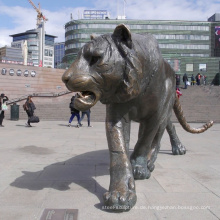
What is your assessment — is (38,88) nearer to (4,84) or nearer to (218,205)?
(4,84)

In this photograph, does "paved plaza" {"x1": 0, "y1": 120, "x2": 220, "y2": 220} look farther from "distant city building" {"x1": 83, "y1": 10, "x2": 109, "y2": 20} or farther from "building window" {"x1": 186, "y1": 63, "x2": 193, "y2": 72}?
"distant city building" {"x1": 83, "y1": 10, "x2": 109, "y2": 20}

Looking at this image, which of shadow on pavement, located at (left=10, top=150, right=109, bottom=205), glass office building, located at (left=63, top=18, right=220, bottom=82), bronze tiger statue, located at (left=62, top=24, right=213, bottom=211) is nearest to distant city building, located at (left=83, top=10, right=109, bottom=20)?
glass office building, located at (left=63, top=18, right=220, bottom=82)

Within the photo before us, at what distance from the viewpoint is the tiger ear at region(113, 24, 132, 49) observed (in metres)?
3.08

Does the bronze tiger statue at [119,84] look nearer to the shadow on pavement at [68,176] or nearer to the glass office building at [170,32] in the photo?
the shadow on pavement at [68,176]

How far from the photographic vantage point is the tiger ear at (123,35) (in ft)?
10.1

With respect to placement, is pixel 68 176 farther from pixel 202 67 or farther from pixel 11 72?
pixel 202 67


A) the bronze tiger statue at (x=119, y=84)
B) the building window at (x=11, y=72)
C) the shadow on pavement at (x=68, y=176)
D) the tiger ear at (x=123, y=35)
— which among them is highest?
the building window at (x=11, y=72)

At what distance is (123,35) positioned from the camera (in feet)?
10.3

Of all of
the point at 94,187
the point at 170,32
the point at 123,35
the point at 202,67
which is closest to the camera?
the point at 123,35

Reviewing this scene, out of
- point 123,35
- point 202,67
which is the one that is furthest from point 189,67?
point 123,35

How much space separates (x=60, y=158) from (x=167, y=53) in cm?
7473

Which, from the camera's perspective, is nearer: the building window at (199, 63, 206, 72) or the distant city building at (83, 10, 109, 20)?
Answer: the building window at (199, 63, 206, 72)

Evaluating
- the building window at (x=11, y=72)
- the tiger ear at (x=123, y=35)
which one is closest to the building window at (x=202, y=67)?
the building window at (x=11, y=72)

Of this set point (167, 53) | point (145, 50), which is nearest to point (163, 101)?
point (145, 50)
